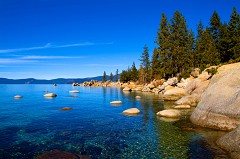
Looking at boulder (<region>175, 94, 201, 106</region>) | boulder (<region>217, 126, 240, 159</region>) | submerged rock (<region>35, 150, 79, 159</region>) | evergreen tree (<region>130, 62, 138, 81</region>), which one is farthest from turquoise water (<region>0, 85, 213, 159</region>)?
evergreen tree (<region>130, 62, 138, 81</region>)

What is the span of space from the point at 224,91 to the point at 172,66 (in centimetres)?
6142

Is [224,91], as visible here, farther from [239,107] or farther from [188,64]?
[188,64]

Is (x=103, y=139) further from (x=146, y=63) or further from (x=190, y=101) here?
(x=146, y=63)

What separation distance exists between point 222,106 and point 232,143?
654cm

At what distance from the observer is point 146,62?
409ft

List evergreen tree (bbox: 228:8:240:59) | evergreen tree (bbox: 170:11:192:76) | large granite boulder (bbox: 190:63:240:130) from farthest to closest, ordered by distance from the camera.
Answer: evergreen tree (bbox: 170:11:192:76)
evergreen tree (bbox: 228:8:240:59)
large granite boulder (bbox: 190:63:240:130)

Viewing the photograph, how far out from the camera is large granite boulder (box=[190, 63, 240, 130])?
21.0m

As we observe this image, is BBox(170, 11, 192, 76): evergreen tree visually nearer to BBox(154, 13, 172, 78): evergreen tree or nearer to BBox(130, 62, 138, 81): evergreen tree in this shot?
BBox(154, 13, 172, 78): evergreen tree

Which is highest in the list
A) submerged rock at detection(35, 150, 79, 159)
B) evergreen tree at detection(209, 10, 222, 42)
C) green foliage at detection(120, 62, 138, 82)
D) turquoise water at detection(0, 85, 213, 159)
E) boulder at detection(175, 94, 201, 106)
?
evergreen tree at detection(209, 10, 222, 42)

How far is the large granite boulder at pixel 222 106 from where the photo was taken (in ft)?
68.8

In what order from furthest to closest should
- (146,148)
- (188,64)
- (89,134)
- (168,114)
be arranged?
(188,64) < (168,114) < (89,134) < (146,148)

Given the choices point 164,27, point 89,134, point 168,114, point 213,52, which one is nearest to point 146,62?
point 164,27

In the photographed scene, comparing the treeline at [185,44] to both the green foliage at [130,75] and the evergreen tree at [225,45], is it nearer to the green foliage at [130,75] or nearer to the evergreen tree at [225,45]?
the evergreen tree at [225,45]

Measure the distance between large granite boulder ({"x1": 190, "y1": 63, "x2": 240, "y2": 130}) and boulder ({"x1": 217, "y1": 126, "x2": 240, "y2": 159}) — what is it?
424cm
